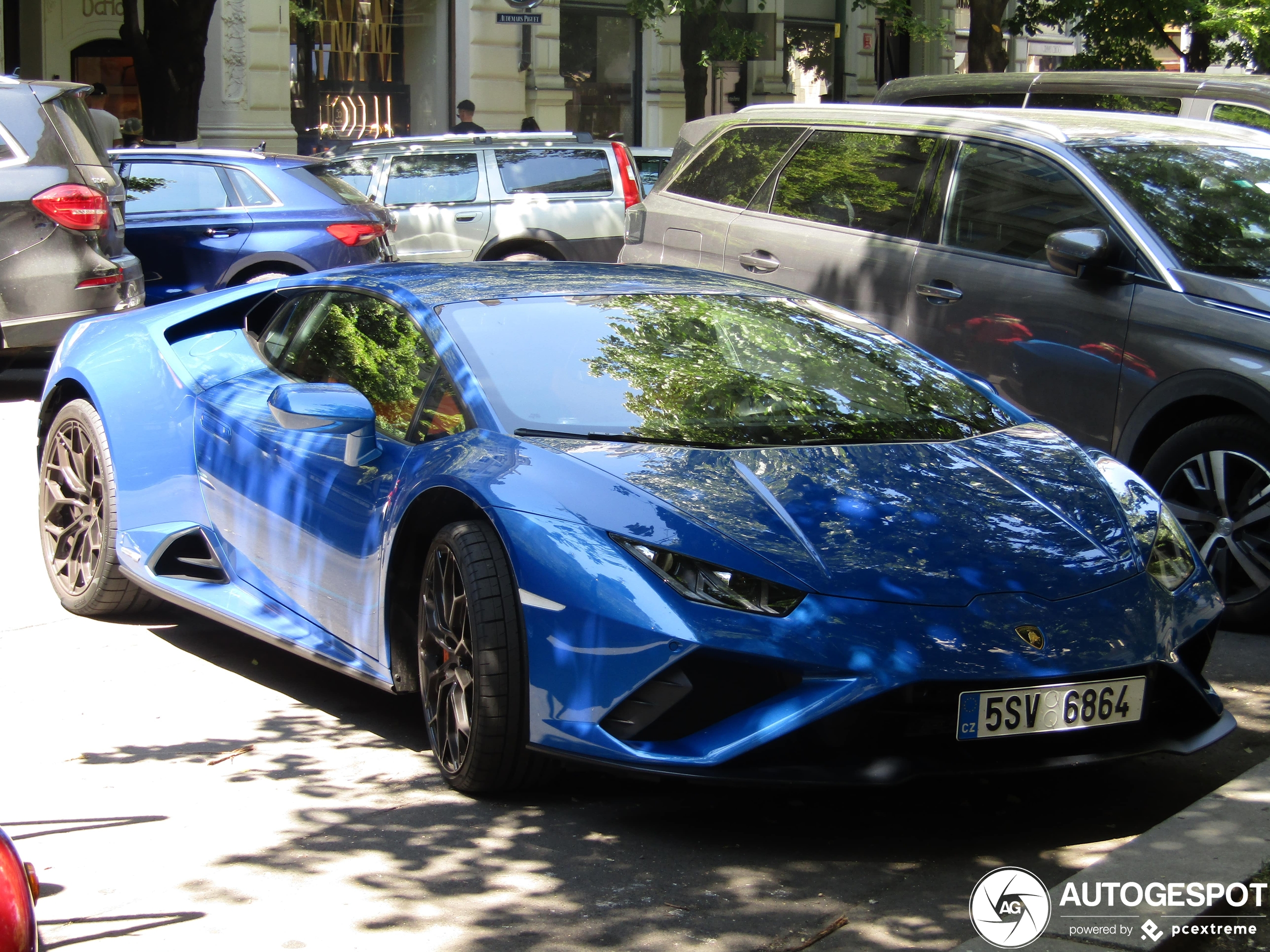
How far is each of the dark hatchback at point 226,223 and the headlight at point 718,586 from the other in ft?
32.7

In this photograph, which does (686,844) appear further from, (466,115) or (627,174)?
(466,115)

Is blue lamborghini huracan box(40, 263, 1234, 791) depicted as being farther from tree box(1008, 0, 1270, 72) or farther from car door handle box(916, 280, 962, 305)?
tree box(1008, 0, 1270, 72)

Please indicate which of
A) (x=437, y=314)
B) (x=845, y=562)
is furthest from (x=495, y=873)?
(x=437, y=314)

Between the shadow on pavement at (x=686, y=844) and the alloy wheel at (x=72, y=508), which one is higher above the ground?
the alloy wheel at (x=72, y=508)

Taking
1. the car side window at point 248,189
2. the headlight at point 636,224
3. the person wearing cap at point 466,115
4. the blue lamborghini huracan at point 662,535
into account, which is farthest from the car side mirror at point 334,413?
the person wearing cap at point 466,115

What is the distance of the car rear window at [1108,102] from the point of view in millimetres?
11406

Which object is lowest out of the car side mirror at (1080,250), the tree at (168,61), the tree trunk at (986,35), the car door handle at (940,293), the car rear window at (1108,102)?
the car door handle at (940,293)

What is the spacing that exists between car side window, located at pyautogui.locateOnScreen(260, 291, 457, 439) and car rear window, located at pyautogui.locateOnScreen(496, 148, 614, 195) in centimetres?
1051

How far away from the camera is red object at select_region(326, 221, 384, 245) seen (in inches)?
536

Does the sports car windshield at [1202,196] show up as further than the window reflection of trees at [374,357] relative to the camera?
Yes

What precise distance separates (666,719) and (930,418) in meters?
1.52

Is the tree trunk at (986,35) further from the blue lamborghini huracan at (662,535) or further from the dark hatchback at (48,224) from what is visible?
the blue lamborghini huracan at (662,535)

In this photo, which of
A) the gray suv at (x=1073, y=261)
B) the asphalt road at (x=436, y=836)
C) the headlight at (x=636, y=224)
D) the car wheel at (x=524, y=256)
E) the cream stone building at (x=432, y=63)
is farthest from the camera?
the cream stone building at (x=432, y=63)

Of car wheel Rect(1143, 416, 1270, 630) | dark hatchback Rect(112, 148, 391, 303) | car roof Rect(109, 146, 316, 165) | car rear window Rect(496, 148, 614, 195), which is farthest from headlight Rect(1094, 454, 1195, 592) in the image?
car rear window Rect(496, 148, 614, 195)
